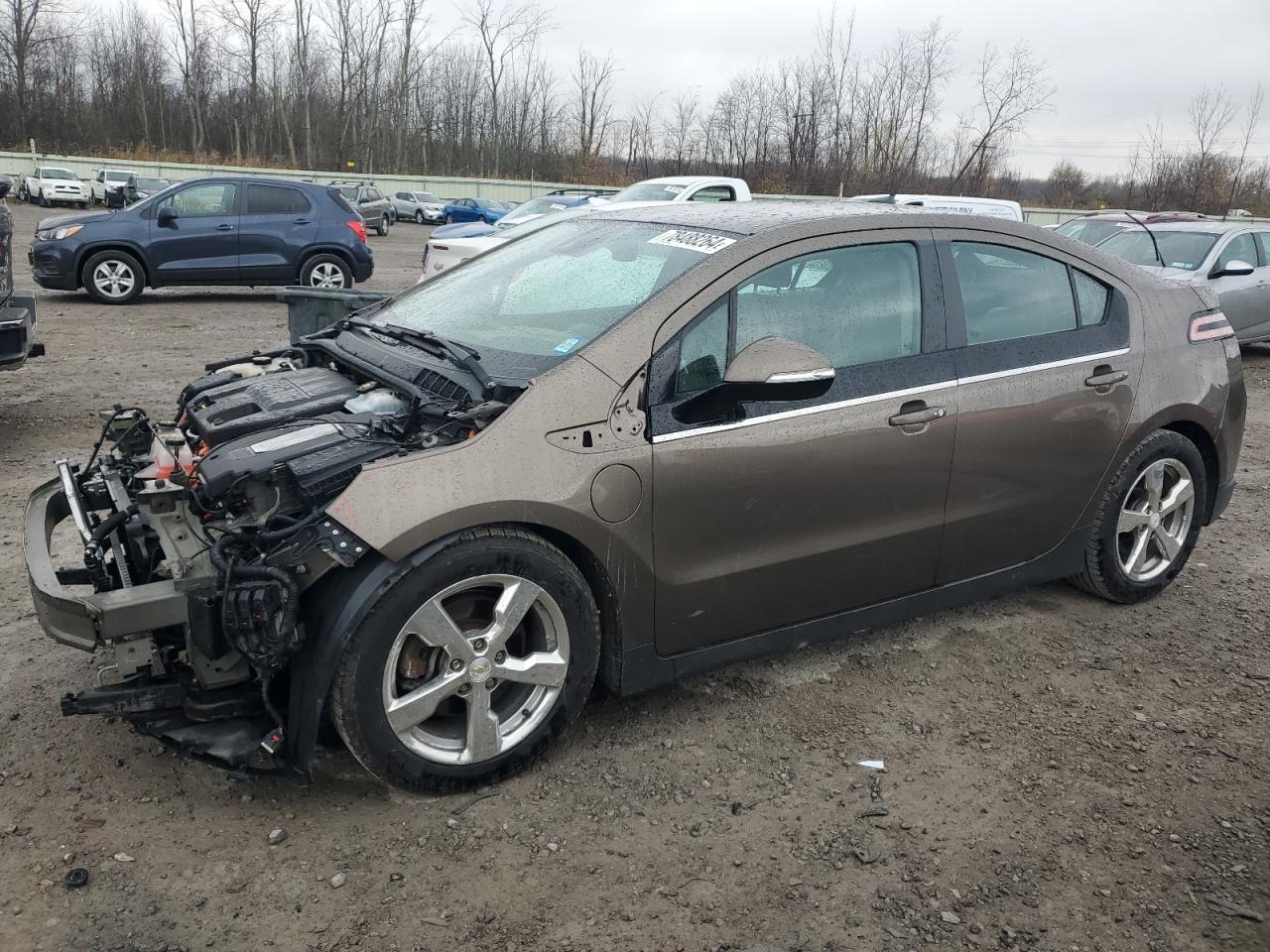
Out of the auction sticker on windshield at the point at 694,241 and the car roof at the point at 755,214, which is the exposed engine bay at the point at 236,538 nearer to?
the auction sticker on windshield at the point at 694,241

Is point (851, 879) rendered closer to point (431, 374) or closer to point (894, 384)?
point (894, 384)

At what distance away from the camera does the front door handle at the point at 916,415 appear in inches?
139

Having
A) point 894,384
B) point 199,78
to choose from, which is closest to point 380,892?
point 894,384

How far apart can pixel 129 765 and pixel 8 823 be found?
1.20 ft

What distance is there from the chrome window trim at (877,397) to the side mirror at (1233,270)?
8846 millimetres

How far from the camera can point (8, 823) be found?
2.82 meters

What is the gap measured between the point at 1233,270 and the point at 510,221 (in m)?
9.66

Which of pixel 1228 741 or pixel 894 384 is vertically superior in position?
pixel 894 384

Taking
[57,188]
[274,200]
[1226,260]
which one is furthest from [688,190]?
[57,188]

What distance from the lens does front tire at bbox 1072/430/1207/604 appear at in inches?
171

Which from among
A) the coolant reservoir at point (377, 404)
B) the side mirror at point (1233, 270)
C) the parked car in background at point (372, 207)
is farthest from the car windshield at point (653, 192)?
the parked car in background at point (372, 207)

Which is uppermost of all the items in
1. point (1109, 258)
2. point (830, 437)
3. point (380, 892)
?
point (1109, 258)

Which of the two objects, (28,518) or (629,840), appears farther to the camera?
(28,518)

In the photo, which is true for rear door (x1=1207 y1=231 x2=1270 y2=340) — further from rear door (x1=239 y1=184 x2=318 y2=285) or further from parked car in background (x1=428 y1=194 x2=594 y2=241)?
rear door (x1=239 y1=184 x2=318 y2=285)
